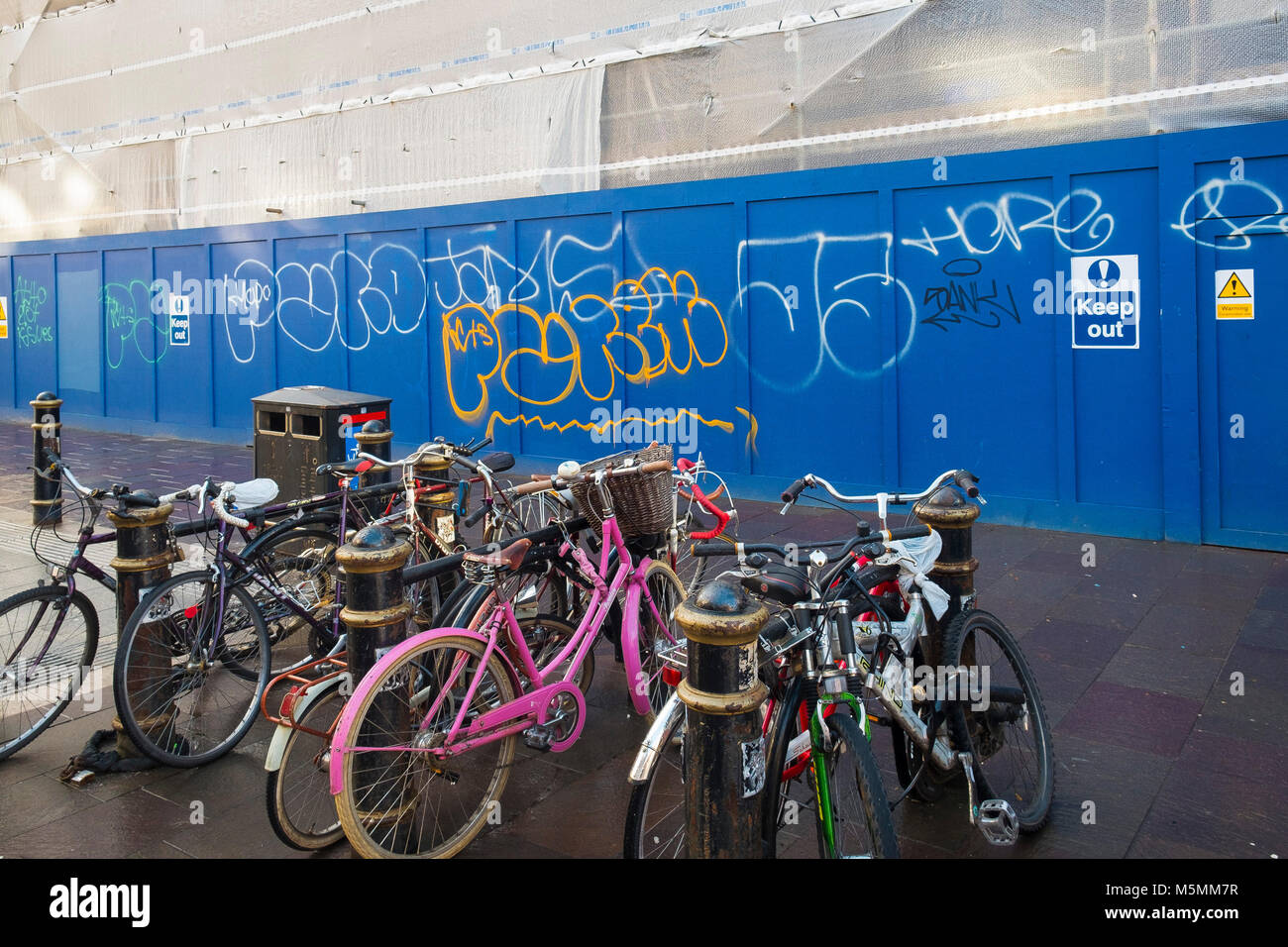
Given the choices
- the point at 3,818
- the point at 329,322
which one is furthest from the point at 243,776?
the point at 329,322

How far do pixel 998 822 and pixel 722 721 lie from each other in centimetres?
122

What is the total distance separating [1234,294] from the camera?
24.3 ft

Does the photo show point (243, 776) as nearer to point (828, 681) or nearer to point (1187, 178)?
point (828, 681)

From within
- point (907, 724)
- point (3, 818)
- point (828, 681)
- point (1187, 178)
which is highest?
point (1187, 178)

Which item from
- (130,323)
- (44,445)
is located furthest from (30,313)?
(44,445)

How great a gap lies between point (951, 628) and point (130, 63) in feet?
53.8

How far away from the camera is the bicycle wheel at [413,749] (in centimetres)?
318

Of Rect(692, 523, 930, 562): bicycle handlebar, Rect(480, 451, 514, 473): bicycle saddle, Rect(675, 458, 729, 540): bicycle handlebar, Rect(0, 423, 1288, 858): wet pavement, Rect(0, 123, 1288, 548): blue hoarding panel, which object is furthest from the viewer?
Rect(0, 123, 1288, 548): blue hoarding panel

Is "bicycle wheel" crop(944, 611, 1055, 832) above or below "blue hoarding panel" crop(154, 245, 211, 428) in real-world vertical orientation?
below

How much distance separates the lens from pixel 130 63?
52.3 ft

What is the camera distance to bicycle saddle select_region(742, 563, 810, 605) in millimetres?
3039

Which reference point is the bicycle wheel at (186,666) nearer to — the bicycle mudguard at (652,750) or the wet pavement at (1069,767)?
the wet pavement at (1069,767)

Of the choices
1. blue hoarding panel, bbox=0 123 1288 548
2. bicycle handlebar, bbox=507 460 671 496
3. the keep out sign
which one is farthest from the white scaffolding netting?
bicycle handlebar, bbox=507 460 671 496

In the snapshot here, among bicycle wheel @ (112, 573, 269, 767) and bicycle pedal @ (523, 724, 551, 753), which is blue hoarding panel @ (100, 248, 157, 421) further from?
bicycle pedal @ (523, 724, 551, 753)
